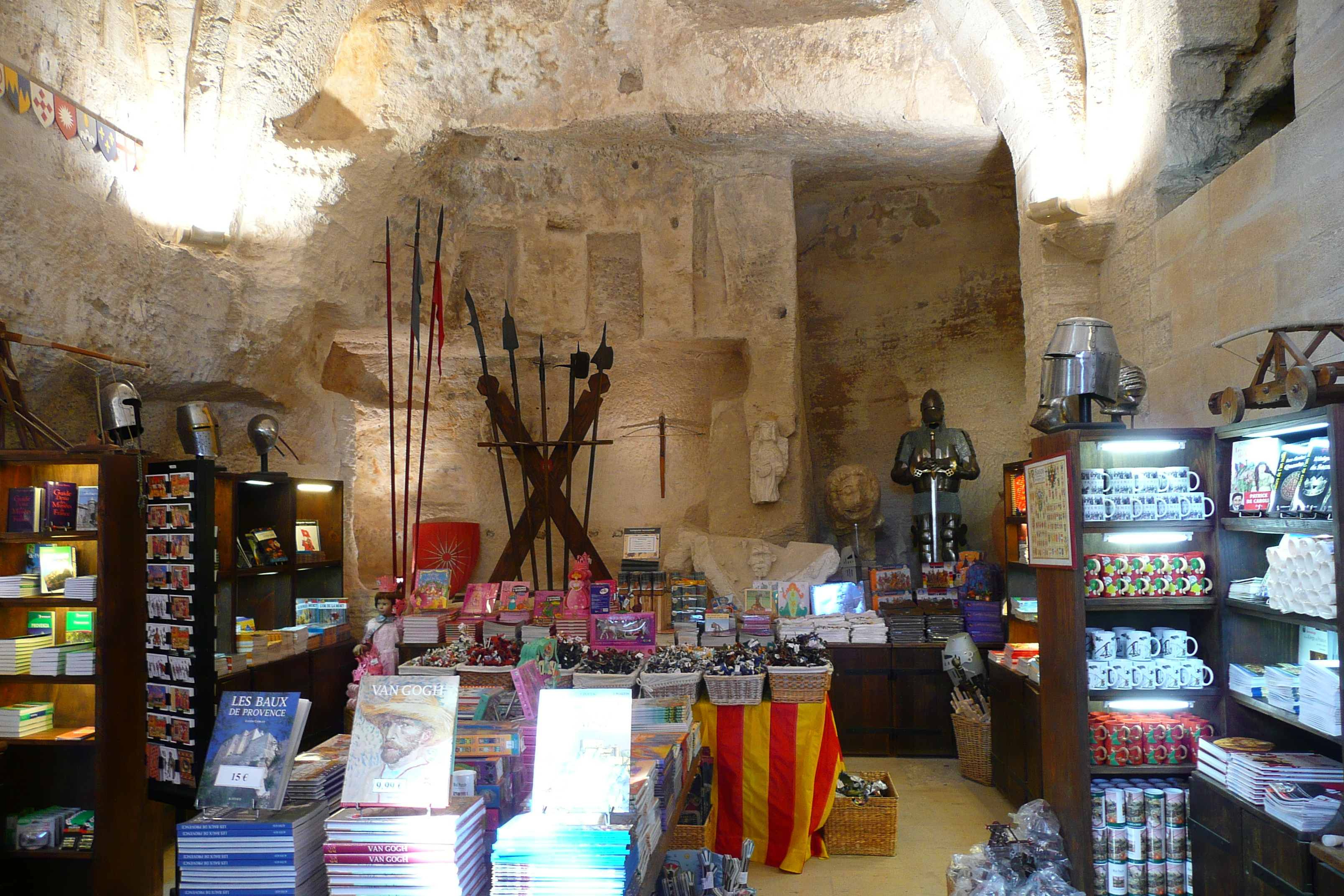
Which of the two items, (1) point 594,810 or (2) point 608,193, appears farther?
(2) point 608,193

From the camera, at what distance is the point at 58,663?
3.60 m

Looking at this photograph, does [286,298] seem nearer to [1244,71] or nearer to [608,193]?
[608,193]

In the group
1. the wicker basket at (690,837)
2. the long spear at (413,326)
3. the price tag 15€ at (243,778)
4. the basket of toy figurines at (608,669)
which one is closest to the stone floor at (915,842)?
the wicker basket at (690,837)

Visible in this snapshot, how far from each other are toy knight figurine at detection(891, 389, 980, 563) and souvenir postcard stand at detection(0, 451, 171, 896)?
543cm

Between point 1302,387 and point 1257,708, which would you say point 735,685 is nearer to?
point 1257,708

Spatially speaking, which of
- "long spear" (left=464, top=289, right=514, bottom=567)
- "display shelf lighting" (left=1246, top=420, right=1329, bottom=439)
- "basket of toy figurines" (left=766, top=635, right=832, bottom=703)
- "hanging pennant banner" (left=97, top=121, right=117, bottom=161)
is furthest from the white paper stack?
"hanging pennant banner" (left=97, top=121, right=117, bottom=161)

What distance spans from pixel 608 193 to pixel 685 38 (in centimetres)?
155

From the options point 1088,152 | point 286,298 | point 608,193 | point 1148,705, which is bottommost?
point 1148,705

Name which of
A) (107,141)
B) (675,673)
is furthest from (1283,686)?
(107,141)

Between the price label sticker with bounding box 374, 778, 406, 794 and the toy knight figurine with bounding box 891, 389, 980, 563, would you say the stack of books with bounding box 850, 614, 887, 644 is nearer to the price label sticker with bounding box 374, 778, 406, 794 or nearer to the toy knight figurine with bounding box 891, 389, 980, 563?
the toy knight figurine with bounding box 891, 389, 980, 563

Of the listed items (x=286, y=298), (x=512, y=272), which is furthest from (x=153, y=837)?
(x=512, y=272)

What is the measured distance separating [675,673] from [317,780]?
2.03m

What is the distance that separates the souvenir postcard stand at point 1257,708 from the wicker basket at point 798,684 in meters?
1.55

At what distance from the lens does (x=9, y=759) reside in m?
3.68
